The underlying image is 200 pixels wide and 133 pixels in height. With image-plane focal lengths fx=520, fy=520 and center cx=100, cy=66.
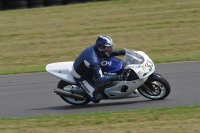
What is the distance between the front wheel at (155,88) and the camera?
9.77 meters

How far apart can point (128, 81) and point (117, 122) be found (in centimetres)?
189

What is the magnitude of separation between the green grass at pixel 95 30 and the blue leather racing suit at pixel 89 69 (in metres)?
4.88

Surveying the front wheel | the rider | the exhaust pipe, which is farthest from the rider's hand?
the exhaust pipe

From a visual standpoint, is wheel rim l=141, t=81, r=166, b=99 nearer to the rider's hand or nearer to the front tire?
the rider's hand

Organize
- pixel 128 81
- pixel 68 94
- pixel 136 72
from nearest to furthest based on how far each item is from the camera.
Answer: pixel 136 72 < pixel 128 81 < pixel 68 94

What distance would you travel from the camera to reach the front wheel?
9.77m

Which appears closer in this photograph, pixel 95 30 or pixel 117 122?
pixel 117 122

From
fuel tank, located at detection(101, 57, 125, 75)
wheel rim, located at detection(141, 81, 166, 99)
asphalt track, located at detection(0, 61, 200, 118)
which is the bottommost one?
asphalt track, located at detection(0, 61, 200, 118)

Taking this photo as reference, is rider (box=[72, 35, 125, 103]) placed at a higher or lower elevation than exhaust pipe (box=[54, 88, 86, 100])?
higher

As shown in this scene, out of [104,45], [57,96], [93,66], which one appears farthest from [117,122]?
[57,96]

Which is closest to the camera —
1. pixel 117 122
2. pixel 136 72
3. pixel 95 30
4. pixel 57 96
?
pixel 117 122

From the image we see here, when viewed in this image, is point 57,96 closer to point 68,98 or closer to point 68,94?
point 68,98

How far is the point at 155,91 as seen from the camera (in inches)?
393

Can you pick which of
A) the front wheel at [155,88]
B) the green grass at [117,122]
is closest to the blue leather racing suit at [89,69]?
the front wheel at [155,88]
